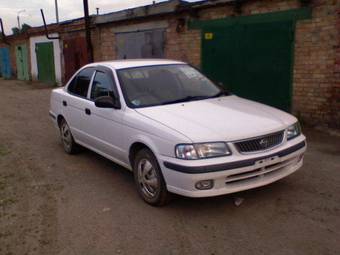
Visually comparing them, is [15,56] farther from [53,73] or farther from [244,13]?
[244,13]

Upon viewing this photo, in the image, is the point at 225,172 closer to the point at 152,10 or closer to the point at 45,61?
the point at 152,10

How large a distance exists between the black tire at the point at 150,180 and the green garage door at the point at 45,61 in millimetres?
17014

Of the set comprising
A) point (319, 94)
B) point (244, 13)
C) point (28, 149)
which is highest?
point (244, 13)

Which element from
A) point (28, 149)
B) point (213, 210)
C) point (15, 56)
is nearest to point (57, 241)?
point (213, 210)

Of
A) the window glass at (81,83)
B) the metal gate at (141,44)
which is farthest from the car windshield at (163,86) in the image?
the metal gate at (141,44)

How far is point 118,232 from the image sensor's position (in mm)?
3881

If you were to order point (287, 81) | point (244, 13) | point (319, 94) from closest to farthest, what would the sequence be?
point (319, 94) → point (287, 81) → point (244, 13)

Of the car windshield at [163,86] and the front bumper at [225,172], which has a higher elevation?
the car windshield at [163,86]

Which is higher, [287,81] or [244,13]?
[244,13]

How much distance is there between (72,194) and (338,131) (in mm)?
5151

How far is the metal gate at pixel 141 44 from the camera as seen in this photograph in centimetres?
1238

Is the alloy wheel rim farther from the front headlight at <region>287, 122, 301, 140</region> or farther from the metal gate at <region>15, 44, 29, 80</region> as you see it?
the metal gate at <region>15, 44, 29, 80</region>

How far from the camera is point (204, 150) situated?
3.87 meters

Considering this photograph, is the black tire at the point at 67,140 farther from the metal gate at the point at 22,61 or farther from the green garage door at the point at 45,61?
the metal gate at the point at 22,61
